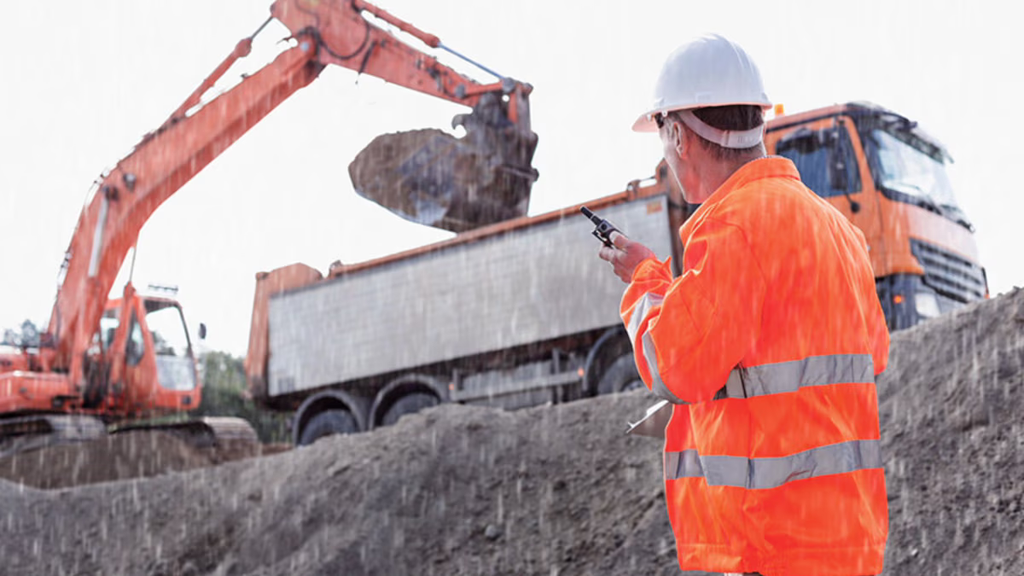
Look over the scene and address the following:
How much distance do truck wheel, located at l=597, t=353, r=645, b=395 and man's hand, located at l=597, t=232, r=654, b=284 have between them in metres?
7.65

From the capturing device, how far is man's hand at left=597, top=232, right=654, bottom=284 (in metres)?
2.23

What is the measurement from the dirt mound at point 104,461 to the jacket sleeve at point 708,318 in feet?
36.8

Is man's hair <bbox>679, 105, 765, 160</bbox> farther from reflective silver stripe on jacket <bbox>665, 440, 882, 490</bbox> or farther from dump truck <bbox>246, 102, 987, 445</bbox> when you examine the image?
dump truck <bbox>246, 102, 987, 445</bbox>

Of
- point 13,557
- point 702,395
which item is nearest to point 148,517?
point 13,557

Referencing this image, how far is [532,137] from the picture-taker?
12180 millimetres

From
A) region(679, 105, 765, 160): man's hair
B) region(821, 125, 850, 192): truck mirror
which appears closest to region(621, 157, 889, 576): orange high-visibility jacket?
region(679, 105, 765, 160): man's hair

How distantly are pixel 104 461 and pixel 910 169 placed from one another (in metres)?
10.1

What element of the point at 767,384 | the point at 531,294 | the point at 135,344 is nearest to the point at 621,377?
the point at 531,294

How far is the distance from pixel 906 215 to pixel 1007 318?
125 inches

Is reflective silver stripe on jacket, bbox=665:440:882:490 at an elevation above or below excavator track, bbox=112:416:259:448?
below

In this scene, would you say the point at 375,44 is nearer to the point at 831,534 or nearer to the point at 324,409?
the point at 324,409

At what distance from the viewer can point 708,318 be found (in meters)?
1.83

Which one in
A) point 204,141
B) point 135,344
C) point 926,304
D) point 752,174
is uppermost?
point 204,141

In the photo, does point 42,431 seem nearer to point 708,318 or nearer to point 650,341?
point 650,341
